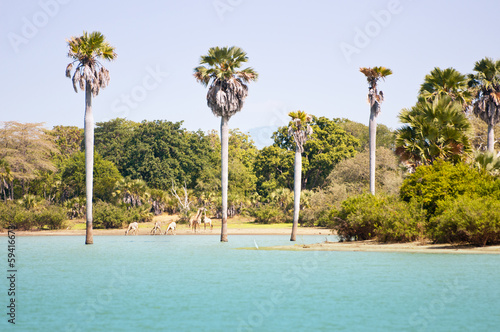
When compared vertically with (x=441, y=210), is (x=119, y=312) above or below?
below

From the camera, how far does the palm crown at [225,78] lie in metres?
41.2

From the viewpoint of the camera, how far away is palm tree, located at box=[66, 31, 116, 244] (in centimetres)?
3928

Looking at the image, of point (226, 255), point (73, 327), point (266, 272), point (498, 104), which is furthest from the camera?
point (498, 104)

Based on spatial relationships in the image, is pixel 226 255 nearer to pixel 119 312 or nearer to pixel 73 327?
pixel 119 312

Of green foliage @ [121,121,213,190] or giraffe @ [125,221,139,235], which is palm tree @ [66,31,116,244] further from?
green foliage @ [121,121,213,190]

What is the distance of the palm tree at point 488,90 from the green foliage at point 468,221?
14.9 metres

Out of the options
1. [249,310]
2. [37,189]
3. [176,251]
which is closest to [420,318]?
[249,310]

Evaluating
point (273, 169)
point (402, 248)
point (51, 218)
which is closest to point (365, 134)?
point (273, 169)

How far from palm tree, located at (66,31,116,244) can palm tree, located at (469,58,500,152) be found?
2697 cm

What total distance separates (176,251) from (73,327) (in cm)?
2201

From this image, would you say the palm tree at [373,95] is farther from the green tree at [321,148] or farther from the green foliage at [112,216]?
the green tree at [321,148]

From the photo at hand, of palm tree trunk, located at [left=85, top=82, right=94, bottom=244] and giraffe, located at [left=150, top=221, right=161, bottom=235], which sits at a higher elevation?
palm tree trunk, located at [left=85, top=82, right=94, bottom=244]

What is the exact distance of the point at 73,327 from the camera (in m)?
13.3

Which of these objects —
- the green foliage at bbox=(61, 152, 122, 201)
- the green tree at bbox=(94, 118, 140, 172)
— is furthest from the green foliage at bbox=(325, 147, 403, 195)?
the green tree at bbox=(94, 118, 140, 172)
